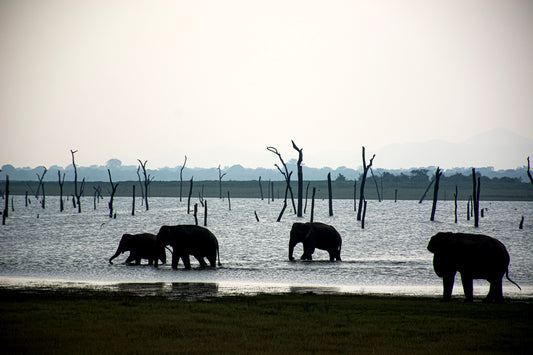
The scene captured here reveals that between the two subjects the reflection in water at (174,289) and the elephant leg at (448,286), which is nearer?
the elephant leg at (448,286)

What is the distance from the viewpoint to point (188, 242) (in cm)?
2462

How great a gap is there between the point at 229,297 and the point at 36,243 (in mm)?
23229

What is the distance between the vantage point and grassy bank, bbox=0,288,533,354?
380 inches

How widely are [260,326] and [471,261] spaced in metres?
6.47

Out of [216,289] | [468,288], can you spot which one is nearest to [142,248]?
[216,289]

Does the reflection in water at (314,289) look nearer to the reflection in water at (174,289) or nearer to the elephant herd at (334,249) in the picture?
the reflection in water at (174,289)

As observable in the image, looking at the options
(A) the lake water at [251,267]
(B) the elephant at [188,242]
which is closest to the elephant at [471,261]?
(A) the lake water at [251,267]

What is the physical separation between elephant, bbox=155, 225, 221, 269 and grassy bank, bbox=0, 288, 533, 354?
31.1 ft

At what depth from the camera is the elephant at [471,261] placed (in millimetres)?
14977

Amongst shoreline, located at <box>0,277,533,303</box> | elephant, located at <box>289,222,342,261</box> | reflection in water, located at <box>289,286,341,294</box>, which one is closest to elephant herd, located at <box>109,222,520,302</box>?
elephant, located at <box>289,222,342,261</box>

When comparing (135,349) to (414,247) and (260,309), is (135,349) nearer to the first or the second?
(260,309)

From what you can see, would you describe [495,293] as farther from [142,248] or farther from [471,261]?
[142,248]

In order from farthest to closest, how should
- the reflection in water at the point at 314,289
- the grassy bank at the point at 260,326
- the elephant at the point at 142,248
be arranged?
the elephant at the point at 142,248 < the reflection in water at the point at 314,289 < the grassy bank at the point at 260,326

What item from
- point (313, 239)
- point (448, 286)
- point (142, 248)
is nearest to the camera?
point (448, 286)
